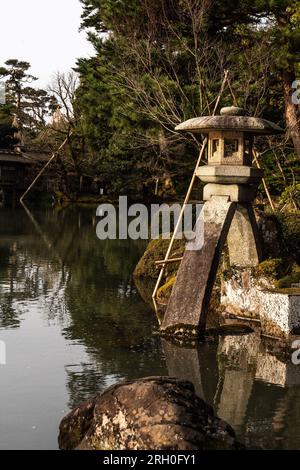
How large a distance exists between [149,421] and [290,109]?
18.8 m

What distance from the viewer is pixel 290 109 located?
76.6 feet

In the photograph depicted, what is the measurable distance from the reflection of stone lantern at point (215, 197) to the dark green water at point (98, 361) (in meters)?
0.69

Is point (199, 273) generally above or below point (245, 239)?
below

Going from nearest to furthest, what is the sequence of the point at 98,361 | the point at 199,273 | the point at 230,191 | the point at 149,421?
the point at 149,421, the point at 98,361, the point at 199,273, the point at 230,191

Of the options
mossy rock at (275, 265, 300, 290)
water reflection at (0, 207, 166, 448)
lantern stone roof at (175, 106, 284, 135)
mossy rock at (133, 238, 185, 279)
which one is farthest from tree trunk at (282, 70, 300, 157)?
mossy rock at (275, 265, 300, 290)

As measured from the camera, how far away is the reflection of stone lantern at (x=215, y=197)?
472 inches

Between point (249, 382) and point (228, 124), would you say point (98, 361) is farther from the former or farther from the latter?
point (228, 124)

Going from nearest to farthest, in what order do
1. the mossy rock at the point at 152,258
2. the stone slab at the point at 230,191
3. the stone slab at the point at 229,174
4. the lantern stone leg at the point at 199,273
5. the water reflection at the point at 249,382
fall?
the water reflection at the point at 249,382 < the lantern stone leg at the point at 199,273 < the stone slab at the point at 229,174 < the stone slab at the point at 230,191 < the mossy rock at the point at 152,258

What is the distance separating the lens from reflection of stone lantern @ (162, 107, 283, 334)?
12000 mm

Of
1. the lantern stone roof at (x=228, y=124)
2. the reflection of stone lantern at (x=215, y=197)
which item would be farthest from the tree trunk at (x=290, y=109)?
the lantern stone roof at (x=228, y=124)

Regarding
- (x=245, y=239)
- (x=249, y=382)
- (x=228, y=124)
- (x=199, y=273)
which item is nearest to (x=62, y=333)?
(x=199, y=273)

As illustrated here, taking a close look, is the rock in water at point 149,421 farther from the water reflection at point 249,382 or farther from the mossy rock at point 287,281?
the mossy rock at point 287,281

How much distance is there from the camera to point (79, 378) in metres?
9.48
